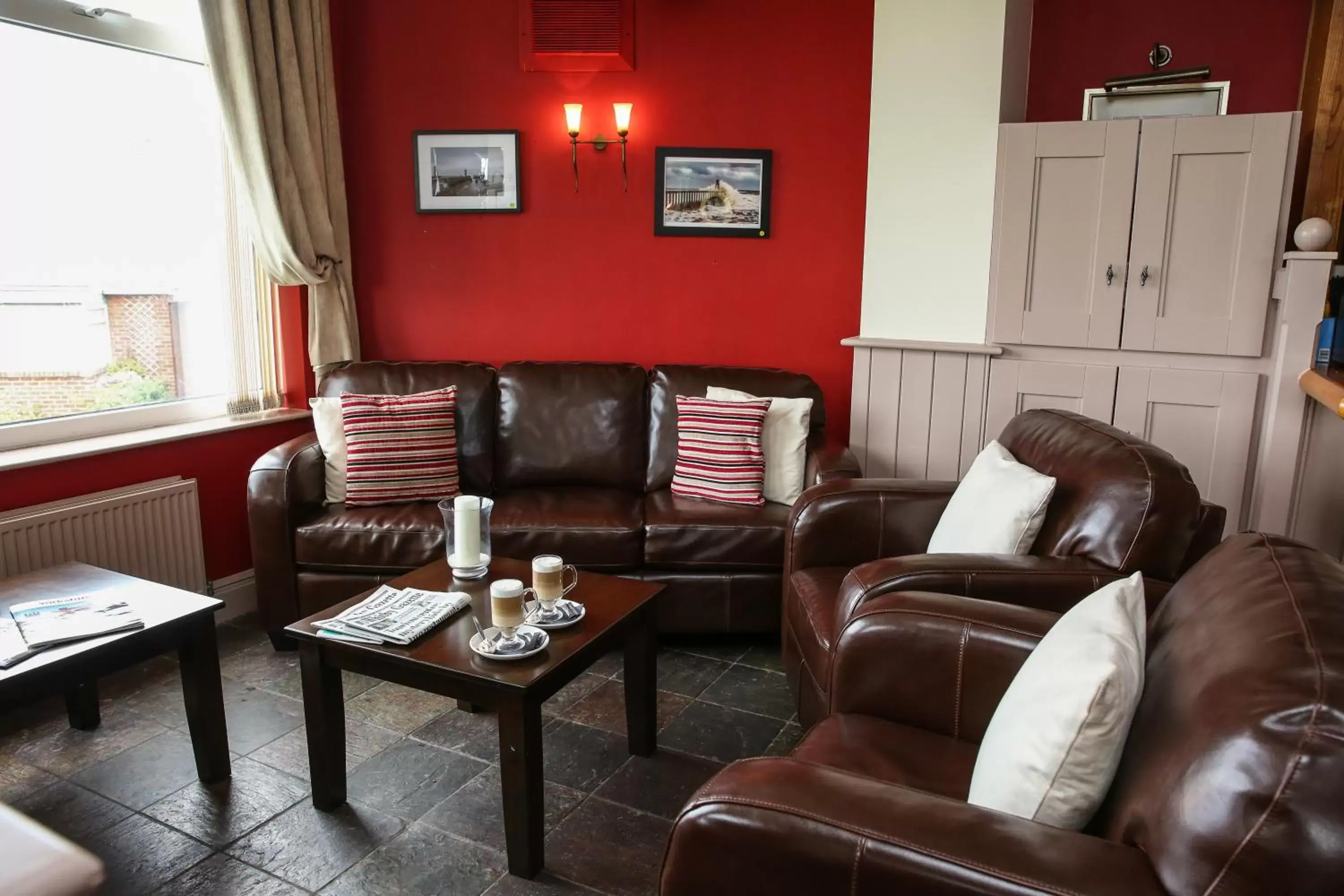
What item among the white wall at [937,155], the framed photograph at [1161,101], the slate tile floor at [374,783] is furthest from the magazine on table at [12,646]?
the framed photograph at [1161,101]

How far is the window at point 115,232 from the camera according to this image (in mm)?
2961

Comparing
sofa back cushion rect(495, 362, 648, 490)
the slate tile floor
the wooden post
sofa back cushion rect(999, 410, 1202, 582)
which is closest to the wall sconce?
sofa back cushion rect(495, 362, 648, 490)

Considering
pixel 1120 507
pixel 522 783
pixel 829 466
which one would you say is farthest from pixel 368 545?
pixel 1120 507

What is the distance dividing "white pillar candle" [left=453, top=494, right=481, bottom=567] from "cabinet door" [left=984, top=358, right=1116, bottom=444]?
77.5 inches

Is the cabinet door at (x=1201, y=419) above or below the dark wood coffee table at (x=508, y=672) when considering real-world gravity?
above

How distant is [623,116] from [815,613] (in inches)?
92.9

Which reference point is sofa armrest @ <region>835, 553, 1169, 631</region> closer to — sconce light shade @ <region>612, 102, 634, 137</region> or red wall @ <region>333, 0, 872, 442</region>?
red wall @ <region>333, 0, 872, 442</region>

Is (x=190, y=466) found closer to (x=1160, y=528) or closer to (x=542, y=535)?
(x=542, y=535)

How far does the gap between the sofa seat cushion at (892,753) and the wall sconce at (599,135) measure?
108 inches

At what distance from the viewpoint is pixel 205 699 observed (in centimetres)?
225

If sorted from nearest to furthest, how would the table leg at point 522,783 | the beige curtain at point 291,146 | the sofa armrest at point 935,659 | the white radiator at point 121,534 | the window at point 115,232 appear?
the sofa armrest at point 935,659 < the table leg at point 522,783 < the white radiator at point 121,534 < the window at point 115,232 < the beige curtain at point 291,146

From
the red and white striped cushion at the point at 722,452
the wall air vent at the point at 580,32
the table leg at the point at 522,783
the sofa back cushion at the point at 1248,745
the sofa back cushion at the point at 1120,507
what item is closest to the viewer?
the sofa back cushion at the point at 1248,745

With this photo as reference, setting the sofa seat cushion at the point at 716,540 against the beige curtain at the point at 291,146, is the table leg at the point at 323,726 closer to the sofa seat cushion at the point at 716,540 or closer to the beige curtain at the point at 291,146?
the sofa seat cushion at the point at 716,540

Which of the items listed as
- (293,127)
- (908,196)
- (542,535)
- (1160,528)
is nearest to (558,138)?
(293,127)
